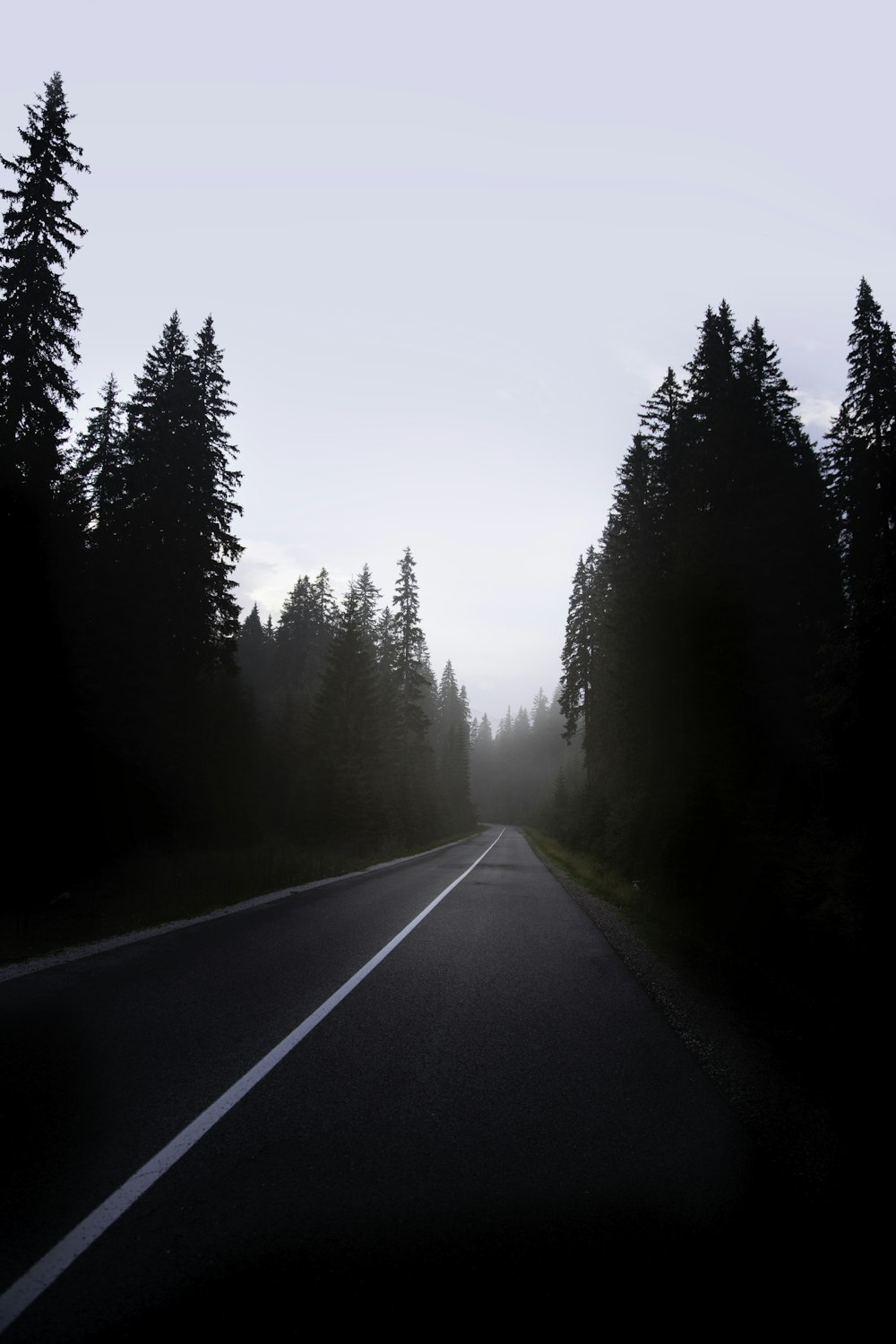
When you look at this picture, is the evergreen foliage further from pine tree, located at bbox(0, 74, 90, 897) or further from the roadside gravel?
pine tree, located at bbox(0, 74, 90, 897)

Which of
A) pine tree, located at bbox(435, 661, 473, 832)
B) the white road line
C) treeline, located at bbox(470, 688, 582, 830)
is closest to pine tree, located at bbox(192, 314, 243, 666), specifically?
the white road line

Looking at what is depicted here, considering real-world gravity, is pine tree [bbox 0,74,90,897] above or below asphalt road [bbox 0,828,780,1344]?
above

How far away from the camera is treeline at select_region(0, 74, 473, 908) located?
14.1 metres

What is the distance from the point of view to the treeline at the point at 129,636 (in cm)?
1415

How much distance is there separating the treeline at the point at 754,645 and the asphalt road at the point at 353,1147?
712 centimetres

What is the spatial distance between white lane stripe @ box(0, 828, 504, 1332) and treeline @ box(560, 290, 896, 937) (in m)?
8.97

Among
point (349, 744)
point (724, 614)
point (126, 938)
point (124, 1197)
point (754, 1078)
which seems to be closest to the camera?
point (124, 1197)

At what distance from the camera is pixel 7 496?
542 inches

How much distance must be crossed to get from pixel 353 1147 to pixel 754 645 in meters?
17.9

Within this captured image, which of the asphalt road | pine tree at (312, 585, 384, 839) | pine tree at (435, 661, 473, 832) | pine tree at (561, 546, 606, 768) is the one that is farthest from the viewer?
pine tree at (435, 661, 473, 832)

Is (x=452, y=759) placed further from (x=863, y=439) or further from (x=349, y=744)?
(x=863, y=439)

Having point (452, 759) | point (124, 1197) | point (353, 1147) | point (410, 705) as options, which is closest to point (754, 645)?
point (353, 1147)

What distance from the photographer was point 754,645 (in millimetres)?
18453

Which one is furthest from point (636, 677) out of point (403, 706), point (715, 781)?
point (403, 706)
